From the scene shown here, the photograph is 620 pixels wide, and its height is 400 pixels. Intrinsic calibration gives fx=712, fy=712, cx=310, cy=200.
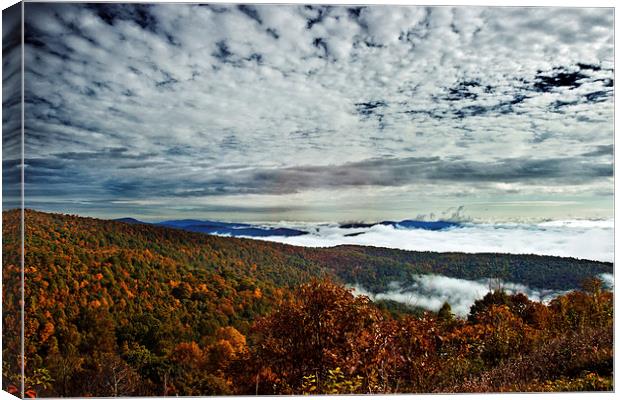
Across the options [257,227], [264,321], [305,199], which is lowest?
[264,321]

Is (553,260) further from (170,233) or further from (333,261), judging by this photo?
(170,233)

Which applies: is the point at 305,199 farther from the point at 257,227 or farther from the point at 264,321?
the point at 264,321

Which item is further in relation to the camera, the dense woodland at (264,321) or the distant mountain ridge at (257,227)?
the distant mountain ridge at (257,227)

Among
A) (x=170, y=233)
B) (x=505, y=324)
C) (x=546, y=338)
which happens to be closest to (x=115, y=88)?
(x=170, y=233)

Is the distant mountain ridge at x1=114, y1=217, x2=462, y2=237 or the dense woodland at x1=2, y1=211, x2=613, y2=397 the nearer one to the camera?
the dense woodland at x1=2, y1=211, x2=613, y2=397

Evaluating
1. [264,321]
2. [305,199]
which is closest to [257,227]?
[305,199]
